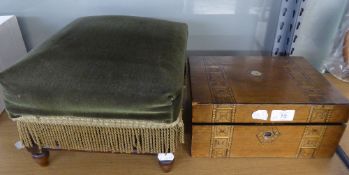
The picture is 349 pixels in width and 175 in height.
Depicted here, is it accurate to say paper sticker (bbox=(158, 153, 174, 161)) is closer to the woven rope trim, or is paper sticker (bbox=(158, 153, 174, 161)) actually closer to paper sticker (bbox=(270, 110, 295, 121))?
the woven rope trim

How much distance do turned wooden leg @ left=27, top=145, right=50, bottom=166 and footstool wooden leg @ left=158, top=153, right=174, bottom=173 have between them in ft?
1.05

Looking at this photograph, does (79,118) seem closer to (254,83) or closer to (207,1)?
(254,83)

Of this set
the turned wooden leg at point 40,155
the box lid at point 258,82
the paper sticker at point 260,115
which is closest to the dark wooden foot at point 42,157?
the turned wooden leg at point 40,155

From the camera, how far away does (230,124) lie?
735 mm

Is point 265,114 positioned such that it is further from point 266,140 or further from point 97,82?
point 97,82

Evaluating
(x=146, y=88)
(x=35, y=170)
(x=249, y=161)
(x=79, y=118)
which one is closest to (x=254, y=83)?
(x=249, y=161)

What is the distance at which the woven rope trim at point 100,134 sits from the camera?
0.65m

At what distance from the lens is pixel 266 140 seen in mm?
767

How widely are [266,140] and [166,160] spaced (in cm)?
29

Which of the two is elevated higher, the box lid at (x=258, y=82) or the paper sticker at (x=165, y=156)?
the box lid at (x=258, y=82)

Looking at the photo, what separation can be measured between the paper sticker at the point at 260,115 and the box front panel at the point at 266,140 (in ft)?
0.10

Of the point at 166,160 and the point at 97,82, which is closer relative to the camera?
the point at 97,82

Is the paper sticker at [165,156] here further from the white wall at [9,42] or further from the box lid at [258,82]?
the white wall at [9,42]

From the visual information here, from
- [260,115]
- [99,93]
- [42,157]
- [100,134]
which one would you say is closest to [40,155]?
[42,157]
